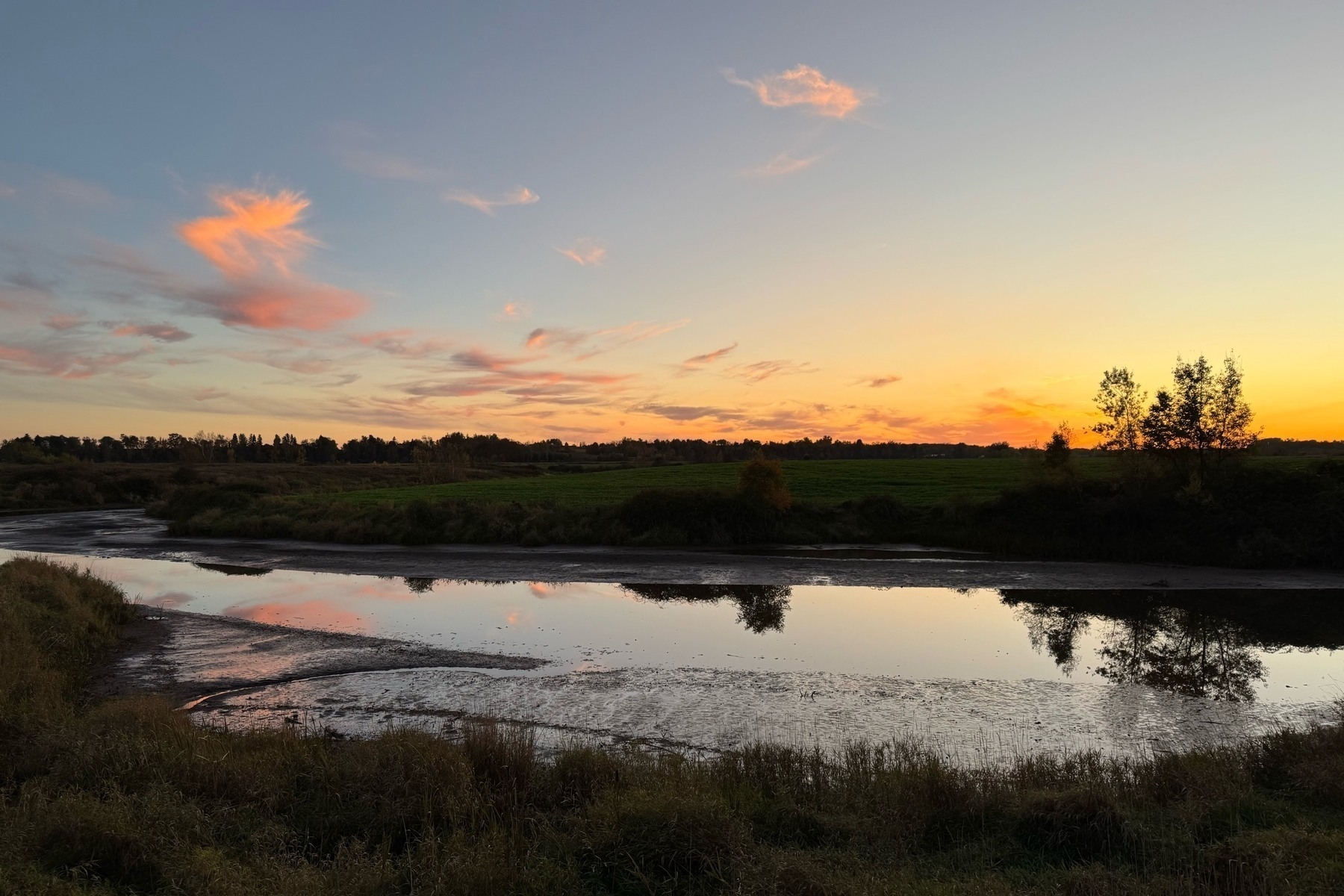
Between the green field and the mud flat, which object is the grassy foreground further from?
the green field

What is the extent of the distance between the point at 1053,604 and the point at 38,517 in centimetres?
7064

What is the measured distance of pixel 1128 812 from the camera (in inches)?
304

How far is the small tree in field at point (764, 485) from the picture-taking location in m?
39.1

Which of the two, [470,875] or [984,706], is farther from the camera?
[984,706]

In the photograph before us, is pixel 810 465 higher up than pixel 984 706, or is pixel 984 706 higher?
pixel 810 465

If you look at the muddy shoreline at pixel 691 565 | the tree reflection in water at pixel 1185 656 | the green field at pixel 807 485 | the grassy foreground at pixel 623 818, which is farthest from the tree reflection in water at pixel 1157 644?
the green field at pixel 807 485

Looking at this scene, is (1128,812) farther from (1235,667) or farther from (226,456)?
(226,456)

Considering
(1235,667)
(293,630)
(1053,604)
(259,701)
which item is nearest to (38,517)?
(293,630)

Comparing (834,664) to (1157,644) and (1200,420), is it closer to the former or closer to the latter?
(1157,644)

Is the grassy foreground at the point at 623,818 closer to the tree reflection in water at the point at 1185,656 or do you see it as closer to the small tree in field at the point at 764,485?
the tree reflection in water at the point at 1185,656

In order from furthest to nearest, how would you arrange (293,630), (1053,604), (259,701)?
(1053,604)
(293,630)
(259,701)

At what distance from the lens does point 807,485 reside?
5462cm

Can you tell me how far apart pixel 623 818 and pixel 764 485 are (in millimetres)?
32136

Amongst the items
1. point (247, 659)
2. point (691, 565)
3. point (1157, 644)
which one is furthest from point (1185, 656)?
point (247, 659)
